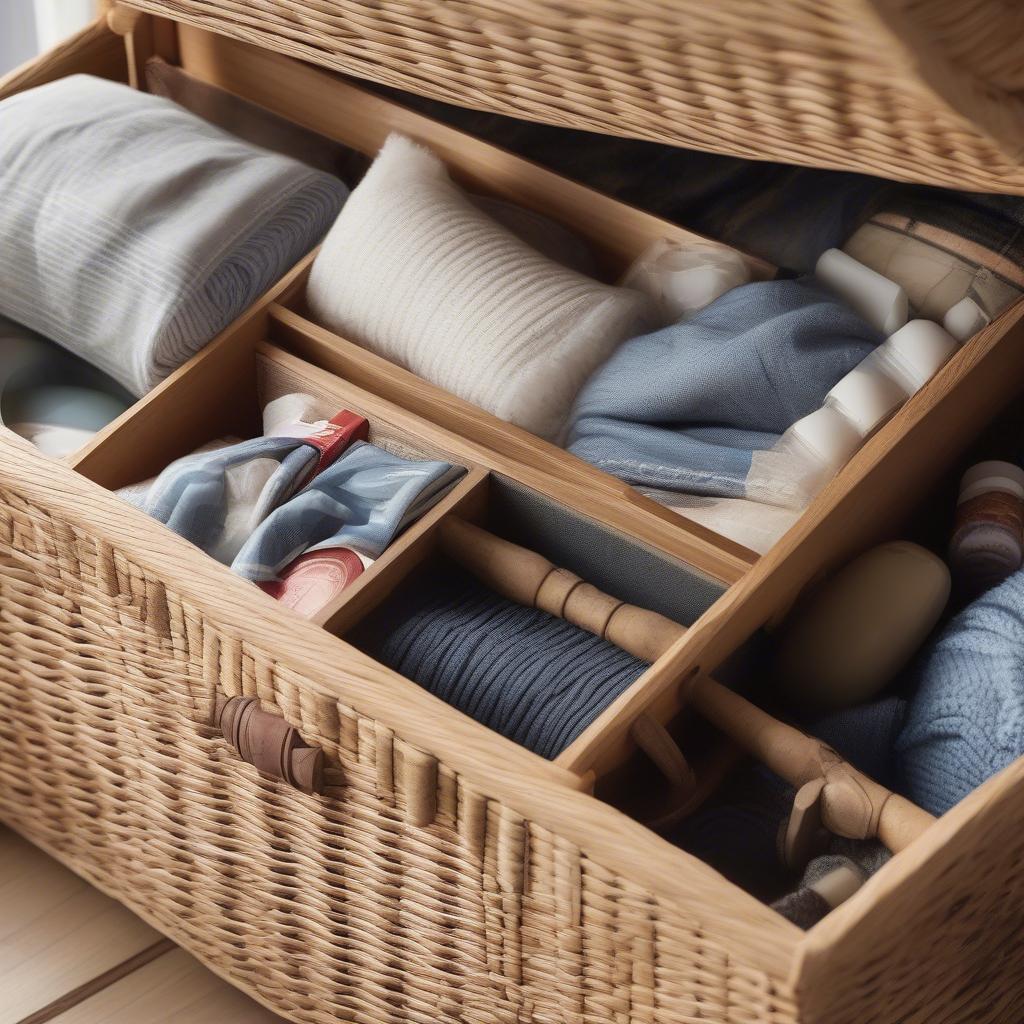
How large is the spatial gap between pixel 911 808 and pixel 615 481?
10.4 inches

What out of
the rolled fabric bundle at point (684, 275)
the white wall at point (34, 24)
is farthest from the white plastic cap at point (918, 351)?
the white wall at point (34, 24)

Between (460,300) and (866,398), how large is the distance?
0.27 metres

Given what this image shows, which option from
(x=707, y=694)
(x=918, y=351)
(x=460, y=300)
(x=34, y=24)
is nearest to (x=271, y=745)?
(x=707, y=694)

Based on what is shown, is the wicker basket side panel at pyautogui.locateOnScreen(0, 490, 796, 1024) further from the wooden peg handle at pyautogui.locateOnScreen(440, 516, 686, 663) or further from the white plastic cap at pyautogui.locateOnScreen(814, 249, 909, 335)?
the white plastic cap at pyautogui.locateOnScreen(814, 249, 909, 335)

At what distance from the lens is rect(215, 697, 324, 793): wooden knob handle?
2.51ft

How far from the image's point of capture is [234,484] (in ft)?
2.97

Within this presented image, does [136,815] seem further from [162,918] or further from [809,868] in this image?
[809,868]

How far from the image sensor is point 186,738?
0.87 m

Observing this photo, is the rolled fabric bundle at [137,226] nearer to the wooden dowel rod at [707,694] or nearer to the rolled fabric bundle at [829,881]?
the wooden dowel rod at [707,694]

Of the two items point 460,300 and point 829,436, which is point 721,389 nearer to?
point 829,436

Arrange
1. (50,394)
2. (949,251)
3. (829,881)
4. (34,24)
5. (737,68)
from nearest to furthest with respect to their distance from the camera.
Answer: (737,68) < (829,881) < (949,251) < (50,394) < (34,24)

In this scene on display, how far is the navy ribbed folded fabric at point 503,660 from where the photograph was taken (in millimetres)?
794

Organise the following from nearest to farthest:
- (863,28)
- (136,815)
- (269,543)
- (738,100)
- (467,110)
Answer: (863,28)
(738,100)
(269,543)
(136,815)
(467,110)

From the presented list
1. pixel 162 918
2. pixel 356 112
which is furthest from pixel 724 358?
pixel 162 918
